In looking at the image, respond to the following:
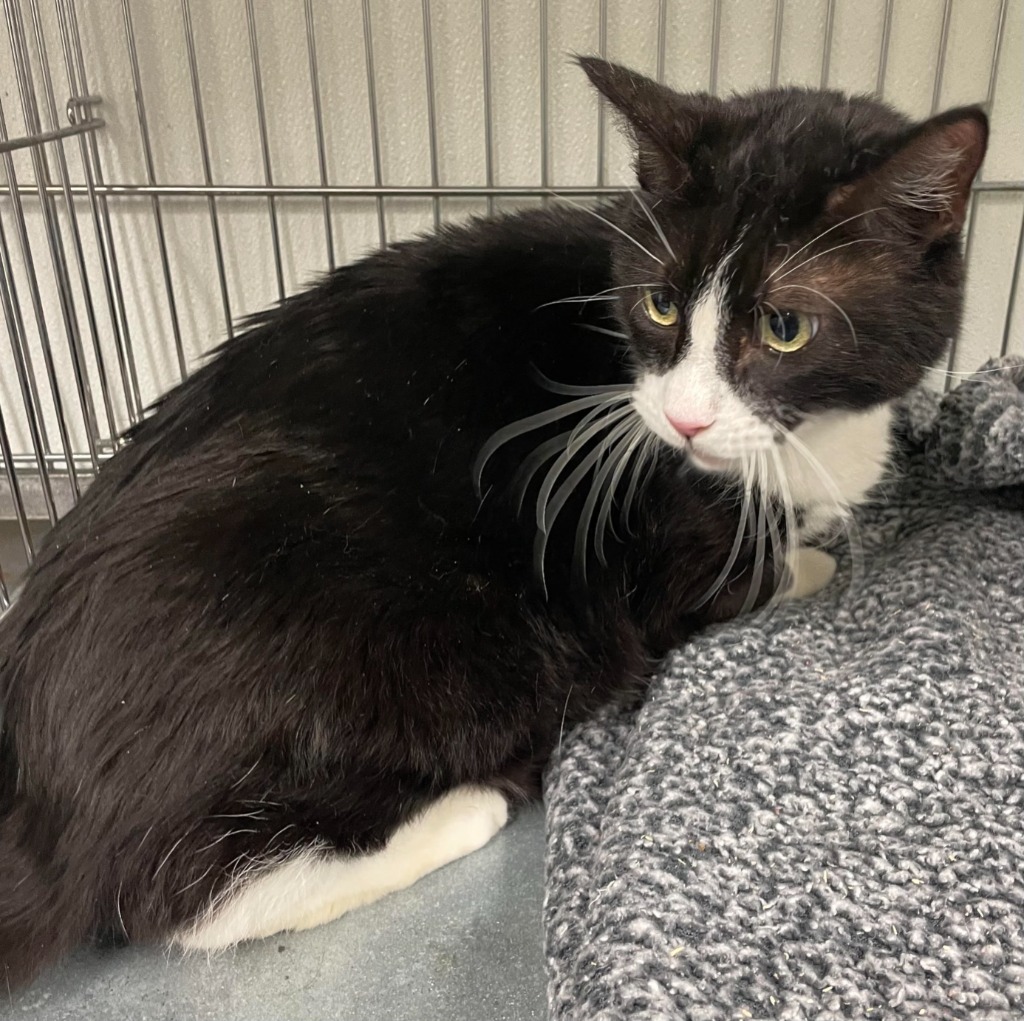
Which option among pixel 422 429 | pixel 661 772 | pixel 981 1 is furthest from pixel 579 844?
pixel 981 1

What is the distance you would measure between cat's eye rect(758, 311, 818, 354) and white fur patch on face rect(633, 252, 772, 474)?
31 millimetres

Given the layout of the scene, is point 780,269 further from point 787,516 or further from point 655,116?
point 787,516

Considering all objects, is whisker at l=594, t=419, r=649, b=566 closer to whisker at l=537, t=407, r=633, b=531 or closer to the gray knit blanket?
whisker at l=537, t=407, r=633, b=531

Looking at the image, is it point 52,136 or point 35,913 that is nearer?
point 35,913

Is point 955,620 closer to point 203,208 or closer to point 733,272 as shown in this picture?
point 733,272

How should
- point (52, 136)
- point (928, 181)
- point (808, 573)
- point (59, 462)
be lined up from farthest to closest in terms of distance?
1. point (59, 462)
2. point (52, 136)
3. point (808, 573)
4. point (928, 181)

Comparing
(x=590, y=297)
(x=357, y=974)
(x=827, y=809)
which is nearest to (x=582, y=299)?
(x=590, y=297)

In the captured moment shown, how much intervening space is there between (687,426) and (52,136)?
834 millimetres

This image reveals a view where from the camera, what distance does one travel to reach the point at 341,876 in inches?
28.5

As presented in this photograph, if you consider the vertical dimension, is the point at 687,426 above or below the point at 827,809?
above

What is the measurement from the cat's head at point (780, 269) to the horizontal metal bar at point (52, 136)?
23.5 inches

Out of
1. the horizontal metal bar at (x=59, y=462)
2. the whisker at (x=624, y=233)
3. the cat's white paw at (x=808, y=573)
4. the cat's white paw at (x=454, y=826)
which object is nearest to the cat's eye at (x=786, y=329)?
the whisker at (x=624, y=233)

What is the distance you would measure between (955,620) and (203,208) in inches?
43.2

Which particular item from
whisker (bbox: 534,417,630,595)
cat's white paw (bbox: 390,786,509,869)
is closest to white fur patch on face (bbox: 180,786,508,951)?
cat's white paw (bbox: 390,786,509,869)
